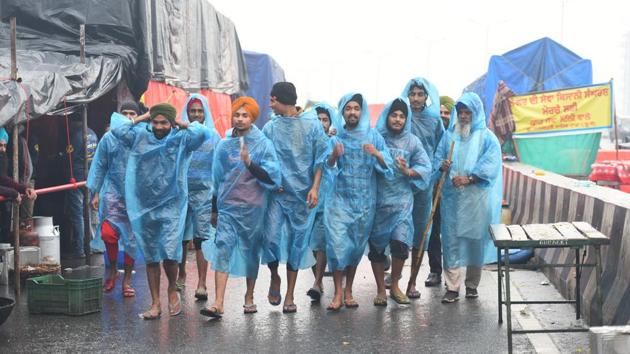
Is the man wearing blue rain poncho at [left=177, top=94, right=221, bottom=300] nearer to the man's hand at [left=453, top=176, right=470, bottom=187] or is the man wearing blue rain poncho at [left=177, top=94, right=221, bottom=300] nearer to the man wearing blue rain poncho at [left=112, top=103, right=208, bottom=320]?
the man wearing blue rain poncho at [left=112, top=103, right=208, bottom=320]

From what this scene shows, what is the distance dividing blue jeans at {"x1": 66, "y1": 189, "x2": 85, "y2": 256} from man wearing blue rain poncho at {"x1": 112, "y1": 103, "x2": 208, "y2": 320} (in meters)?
4.14

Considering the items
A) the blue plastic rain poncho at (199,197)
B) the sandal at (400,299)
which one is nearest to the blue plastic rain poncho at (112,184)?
the blue plastic rain poncho at (199,197)

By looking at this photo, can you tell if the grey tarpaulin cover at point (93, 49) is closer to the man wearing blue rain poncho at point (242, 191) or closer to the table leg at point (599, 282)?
the man wearing blue rain poncho at point (242, 191)

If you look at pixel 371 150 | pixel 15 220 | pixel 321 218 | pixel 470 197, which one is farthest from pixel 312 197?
pixel 15 220

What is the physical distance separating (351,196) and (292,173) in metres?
0.58

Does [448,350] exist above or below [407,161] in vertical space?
below

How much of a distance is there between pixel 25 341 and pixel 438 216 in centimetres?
444

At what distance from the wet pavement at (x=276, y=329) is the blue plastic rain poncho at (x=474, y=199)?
1.43 feet

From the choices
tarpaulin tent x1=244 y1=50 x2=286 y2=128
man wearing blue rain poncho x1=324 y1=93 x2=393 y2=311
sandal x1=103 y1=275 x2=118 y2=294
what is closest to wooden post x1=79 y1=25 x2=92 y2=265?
sandal x1=103 y1=275 x2=118 y2=294

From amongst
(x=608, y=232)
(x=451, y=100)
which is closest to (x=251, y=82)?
(x=451, y=100)

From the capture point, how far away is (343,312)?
8.38 metres

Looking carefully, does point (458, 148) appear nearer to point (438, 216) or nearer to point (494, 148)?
point (494, 148)

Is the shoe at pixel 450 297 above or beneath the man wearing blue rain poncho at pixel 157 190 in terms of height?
beneath

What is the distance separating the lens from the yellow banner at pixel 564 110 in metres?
18.7
